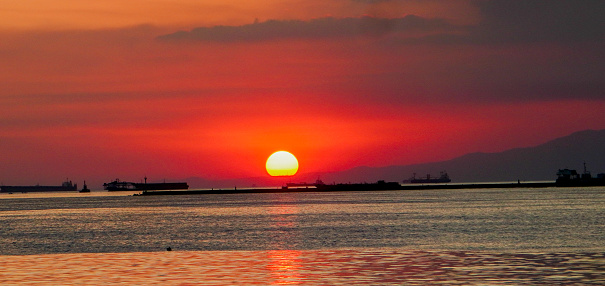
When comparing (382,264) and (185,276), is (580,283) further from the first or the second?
(185,276)

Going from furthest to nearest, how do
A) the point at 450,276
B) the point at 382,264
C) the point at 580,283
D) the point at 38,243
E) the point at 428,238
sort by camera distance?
1. the point at 38,243
2. the point at 428,238
3. the point at 382,264
4. the point at 450,276
5. the point at 580,283

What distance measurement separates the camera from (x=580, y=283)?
25.4 metres

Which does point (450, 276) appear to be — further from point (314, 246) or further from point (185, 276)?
point (314, 246)

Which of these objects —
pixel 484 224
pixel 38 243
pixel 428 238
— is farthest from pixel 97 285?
pixel 484 224

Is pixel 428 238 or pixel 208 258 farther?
pixel 428 238

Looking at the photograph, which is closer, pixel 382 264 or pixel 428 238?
pixel 382 264

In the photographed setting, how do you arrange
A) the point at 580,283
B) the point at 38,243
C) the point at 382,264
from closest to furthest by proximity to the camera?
the point at 580,283
the point at 382,264
the point at 38,243

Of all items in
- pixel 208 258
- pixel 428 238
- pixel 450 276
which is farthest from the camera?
pixel 428 238

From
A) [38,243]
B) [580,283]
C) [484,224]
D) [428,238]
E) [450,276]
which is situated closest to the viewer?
[580,283]

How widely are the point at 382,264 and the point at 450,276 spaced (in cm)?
512

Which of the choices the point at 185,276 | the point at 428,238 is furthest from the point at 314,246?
the point at 185,276

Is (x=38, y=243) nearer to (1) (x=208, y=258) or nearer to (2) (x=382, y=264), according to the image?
(1) (x=208, y=258)

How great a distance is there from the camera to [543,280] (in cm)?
2656

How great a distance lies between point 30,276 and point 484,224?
6508cm
